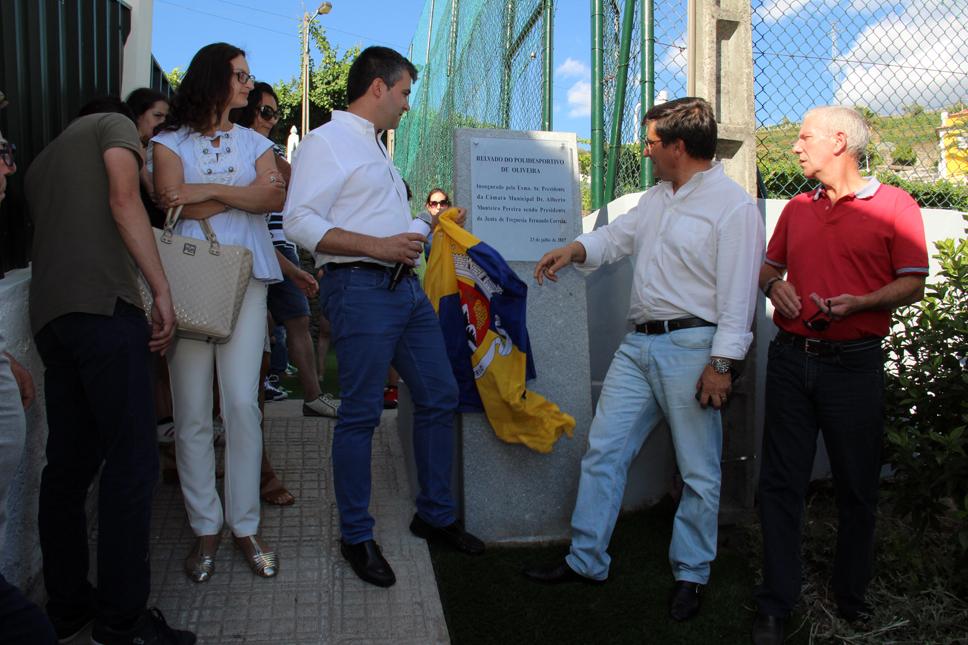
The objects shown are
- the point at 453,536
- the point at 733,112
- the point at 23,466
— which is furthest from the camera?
the point at 733,112

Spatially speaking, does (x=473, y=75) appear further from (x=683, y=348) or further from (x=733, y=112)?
(x=683, y=348)

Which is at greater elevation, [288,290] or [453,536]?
[288,290]

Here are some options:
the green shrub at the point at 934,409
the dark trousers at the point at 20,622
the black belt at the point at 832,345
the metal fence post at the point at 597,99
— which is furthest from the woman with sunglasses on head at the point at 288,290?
the green shrub at the point at 934,409

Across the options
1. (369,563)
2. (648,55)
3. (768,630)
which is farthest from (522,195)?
(768,630)

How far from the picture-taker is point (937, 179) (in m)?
5.34

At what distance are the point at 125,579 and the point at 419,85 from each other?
37.3ft

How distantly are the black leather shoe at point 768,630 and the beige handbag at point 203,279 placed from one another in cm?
231

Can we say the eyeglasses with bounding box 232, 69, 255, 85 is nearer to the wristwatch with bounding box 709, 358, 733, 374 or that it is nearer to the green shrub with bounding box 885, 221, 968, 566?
the wristwatch with bounding box 709, 358, 733, 374

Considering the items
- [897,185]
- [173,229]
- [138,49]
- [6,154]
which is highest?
[138,49]

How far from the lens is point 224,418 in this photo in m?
3.48

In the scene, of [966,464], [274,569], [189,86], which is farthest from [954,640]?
[189,86]

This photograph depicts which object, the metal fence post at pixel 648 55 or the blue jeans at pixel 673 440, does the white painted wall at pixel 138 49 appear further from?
the blue jeans at pixel 673 440

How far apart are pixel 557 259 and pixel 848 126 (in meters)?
1.32

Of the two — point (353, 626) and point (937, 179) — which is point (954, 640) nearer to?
point (353, 626)
